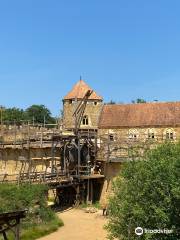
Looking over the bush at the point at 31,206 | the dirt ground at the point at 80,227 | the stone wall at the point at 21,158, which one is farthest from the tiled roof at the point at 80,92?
the bush at the point at 31,206

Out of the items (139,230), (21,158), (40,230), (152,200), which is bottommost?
(40,230)

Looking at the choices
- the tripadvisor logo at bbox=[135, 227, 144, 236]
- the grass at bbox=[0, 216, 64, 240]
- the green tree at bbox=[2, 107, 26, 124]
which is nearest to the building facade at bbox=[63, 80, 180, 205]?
the grass at bbox=[0, 216, 64, 240]

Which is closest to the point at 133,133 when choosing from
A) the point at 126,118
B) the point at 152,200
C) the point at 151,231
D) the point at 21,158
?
the point at 126,118

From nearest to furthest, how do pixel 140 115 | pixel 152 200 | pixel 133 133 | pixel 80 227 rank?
pixel 152 200 → pixel 80 227 → pixel 133 133 → pixel 140 115

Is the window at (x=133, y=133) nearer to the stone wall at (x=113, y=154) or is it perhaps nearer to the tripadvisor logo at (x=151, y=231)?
the stone wall at (x=113, y=154)

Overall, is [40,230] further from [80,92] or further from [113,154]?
[80,92]

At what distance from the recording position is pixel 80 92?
48125 millimetres

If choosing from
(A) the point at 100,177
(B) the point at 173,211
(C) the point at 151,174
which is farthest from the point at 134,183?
(A) the point at 100,177

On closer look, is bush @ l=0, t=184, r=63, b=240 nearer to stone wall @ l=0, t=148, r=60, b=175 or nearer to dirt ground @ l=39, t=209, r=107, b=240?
dirt ground @ l=39, t=209, r=107, b=240

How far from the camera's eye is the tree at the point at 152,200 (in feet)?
53.8

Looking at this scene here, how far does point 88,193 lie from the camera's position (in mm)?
34125

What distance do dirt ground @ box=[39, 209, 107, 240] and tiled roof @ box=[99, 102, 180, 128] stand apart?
46.4 ft

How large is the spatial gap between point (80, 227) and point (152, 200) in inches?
418

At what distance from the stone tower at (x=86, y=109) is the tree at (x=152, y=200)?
91.4ft
